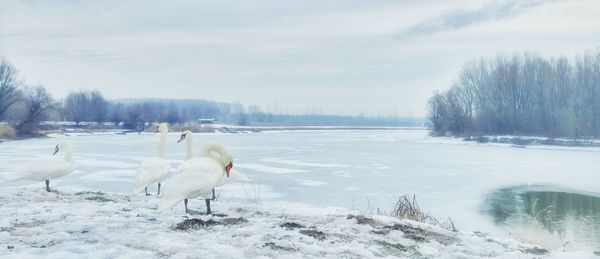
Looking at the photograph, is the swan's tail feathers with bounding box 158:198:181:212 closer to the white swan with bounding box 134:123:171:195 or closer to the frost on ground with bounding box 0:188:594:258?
the frost on ground with bounding box 0:188:594:258

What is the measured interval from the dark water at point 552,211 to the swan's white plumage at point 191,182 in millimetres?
5614

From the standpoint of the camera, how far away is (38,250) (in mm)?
4715

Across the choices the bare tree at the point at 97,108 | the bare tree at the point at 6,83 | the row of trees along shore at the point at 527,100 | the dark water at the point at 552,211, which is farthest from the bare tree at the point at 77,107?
the dark water at the point at 552,211

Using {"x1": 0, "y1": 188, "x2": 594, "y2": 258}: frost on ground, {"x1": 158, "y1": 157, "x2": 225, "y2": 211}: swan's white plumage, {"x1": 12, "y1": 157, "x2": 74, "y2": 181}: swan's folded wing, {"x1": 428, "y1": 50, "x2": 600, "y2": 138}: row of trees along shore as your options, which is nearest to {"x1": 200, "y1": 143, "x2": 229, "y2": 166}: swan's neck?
{"x1": 158, "y1": 157, "x2": 225, "y2": 211}: swan's white plumage

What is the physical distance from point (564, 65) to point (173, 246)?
70988mm

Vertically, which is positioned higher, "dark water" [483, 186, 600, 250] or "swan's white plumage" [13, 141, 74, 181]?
"swan's white plumage" [13, 141, 74, 181]

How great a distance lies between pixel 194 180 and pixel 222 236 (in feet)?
3.81

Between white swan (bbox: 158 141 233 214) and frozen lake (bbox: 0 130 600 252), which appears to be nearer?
white swan (bbox: 158 141 233 214)

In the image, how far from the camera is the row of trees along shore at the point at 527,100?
195ft

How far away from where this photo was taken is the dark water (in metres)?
11.1

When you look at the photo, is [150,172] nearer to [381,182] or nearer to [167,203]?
[167,203]

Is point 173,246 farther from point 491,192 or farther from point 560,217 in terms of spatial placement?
point 491,192

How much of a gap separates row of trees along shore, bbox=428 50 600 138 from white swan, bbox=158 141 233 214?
191 ft

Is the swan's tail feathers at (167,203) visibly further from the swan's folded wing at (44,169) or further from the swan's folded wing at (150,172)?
the swan's folded wing at (44,169)
